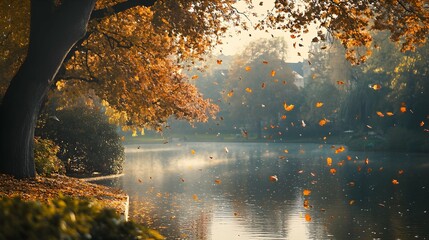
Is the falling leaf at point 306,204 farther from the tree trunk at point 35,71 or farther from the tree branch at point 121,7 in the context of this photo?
the tree trunk at point 35,71

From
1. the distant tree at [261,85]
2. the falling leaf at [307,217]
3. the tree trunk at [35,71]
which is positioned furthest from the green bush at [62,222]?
the distant tree at [261,85]

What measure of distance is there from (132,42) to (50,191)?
7.97 m

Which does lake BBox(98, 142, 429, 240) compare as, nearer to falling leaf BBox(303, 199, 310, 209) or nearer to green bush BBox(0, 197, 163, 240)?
falling leaf BBox(303, 199, 310, 209)

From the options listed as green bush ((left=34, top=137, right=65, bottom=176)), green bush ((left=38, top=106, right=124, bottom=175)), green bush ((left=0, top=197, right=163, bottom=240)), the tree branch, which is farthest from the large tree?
green bush ((left=0, top=197, right=163, bottom=240))

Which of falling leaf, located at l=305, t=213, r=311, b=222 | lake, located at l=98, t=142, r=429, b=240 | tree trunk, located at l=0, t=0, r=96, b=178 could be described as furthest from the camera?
falling leaf, located at l=305, t=213, r=311, b=222

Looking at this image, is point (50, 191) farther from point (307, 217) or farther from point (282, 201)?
point (282, 201)

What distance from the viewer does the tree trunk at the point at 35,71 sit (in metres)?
15.7

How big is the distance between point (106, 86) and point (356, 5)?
938cm

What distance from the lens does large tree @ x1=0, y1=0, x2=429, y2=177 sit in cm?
1598

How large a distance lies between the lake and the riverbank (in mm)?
1395

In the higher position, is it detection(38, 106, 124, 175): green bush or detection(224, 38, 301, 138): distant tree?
detection(224, 38, 301, 138): distant tree

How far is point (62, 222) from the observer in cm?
494

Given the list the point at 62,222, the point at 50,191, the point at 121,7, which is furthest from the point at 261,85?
the point at 62,222

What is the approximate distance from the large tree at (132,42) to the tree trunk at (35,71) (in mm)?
22
